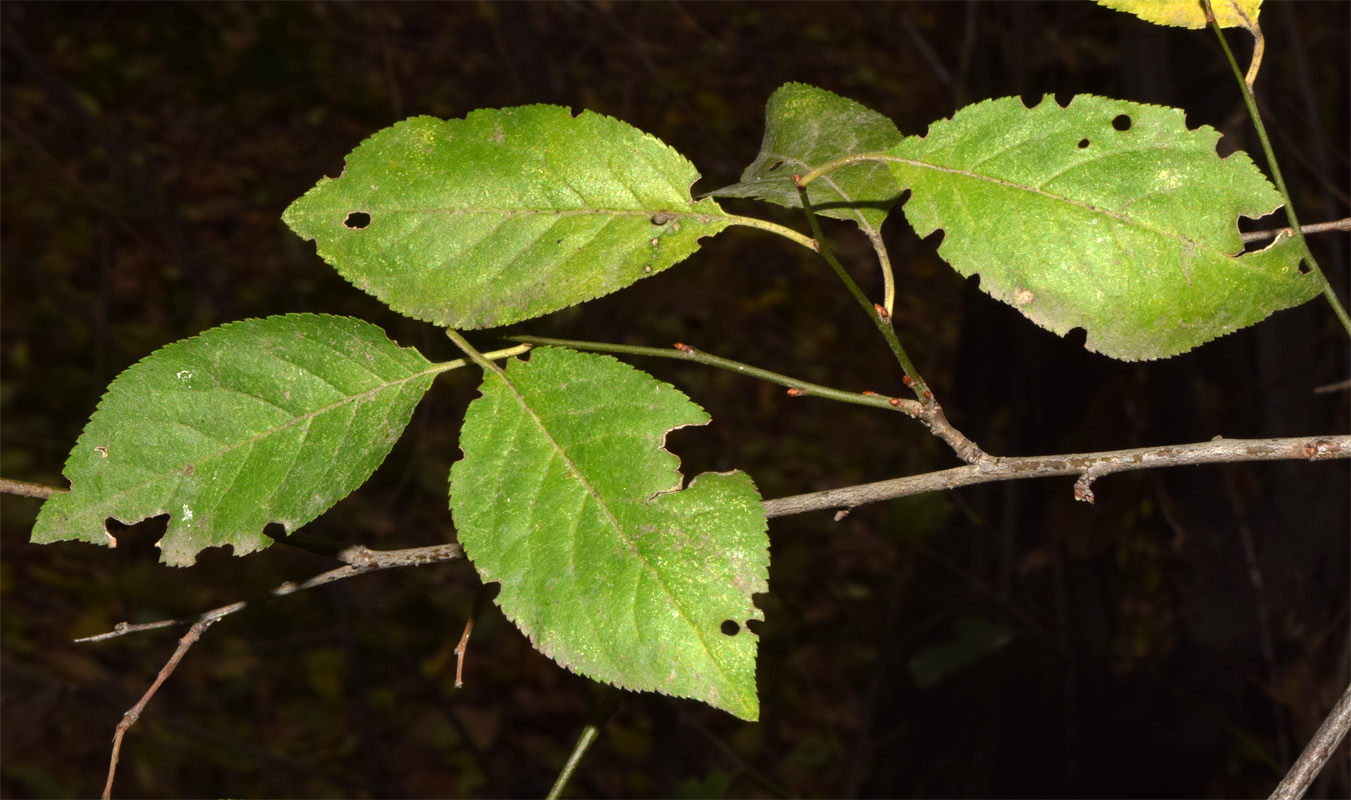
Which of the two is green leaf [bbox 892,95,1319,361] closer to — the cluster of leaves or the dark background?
the cluster of leaves

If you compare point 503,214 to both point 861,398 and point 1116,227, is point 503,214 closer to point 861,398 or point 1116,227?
point 861,398

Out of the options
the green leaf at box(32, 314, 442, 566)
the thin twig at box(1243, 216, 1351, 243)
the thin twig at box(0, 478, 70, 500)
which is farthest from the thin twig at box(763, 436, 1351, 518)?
the thin twig at box(0, 478, 70, 500)

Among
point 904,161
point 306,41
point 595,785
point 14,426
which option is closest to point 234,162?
point 306,41

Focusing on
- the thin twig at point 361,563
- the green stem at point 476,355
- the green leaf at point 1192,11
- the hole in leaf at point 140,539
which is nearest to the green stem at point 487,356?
the green stem at point 476,355

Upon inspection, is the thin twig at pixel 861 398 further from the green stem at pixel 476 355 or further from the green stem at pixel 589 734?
the green stem at pixel 589 734

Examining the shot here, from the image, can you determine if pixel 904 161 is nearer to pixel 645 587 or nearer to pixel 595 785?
pixel 645 587

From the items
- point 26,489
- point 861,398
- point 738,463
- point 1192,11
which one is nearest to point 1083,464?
point 861,398

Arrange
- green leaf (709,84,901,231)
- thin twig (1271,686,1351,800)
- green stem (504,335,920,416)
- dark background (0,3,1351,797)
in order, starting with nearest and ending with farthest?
thin twig (1271,686,1351,800) < green stem (504,335,920,416) < green leaf (709,84,901,231) < dark background (0,3,1351,797)
